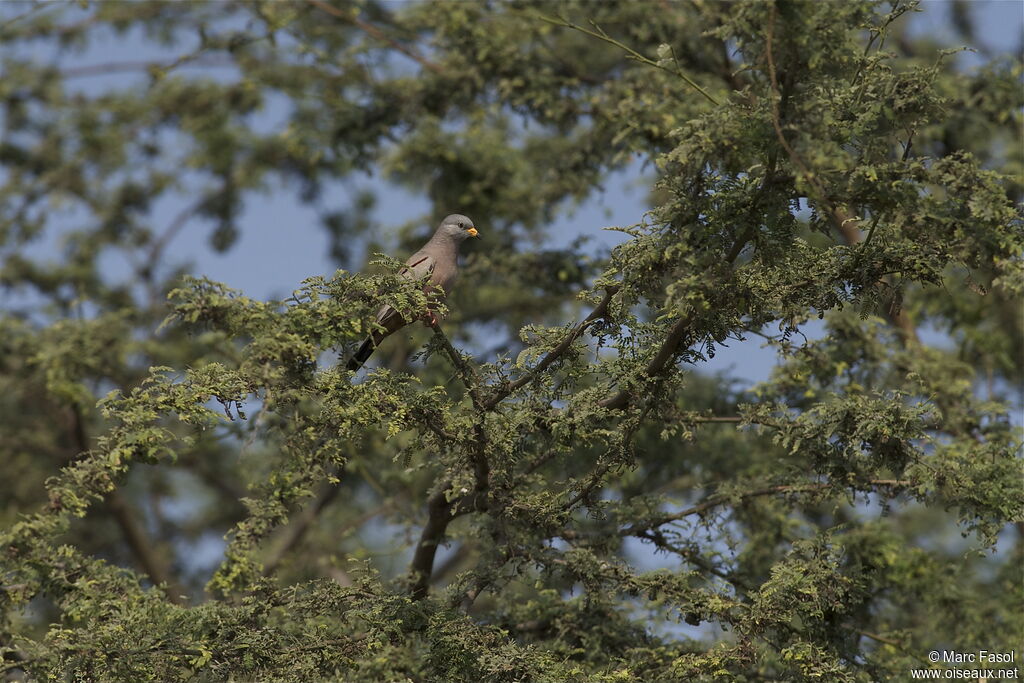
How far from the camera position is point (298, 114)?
1420cm

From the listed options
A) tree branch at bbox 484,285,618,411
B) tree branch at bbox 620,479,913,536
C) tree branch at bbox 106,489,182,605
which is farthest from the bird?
tree branch at bbox 106,489,182,605

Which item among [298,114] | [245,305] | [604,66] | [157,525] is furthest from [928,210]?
[157,525]

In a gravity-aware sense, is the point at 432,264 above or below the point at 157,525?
below

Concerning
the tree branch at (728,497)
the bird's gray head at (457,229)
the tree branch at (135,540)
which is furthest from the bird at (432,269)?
the tree branch at (135,540)

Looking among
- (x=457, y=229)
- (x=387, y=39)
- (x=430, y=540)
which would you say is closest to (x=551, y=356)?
(x=457, y=229)

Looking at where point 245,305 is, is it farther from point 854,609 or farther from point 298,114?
point 298,114

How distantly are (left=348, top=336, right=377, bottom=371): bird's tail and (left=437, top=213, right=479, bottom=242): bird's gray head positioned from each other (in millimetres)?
1272

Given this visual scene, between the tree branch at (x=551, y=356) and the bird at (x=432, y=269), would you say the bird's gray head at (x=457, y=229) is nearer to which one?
the bird at (x=432, y=269)

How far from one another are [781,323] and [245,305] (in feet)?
9.24

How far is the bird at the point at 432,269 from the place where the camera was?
5887 millimetres

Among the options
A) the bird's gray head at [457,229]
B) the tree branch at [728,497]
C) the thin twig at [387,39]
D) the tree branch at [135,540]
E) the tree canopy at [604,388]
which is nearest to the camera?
the tree canopy at [604,388]

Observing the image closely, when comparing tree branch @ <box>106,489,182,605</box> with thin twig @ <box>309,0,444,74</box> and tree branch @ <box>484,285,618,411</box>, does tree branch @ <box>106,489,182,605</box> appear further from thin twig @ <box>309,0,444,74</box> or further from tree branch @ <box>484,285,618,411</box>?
tree branch @ <box>484,285,618,411</box>

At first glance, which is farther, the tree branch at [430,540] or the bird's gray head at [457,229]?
the bird's gray head at [457,229]

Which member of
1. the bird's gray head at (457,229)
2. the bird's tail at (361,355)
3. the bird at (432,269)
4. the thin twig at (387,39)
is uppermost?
the thin twig at (387,39)
